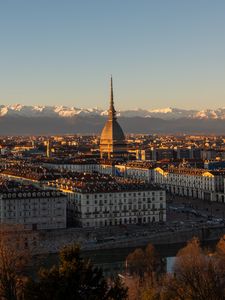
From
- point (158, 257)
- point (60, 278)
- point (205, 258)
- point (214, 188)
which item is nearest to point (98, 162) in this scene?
point (214, 188)

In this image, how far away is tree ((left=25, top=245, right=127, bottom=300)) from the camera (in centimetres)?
1502

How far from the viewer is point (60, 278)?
598 inches

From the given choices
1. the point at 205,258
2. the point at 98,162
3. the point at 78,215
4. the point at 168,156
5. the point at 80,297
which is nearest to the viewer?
the point at 80,297

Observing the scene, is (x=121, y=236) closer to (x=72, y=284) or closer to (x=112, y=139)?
(x=72, y=284)

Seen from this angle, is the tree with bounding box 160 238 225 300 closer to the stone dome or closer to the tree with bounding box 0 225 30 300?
the tree with bounding box 0 225 30 300

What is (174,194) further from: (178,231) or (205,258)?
(205,258)

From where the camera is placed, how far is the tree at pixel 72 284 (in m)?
15.0

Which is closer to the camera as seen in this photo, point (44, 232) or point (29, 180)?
point (44, 232)

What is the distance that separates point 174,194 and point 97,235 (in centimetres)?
2436

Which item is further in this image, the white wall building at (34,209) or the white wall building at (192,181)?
the white wall building at (192,181)

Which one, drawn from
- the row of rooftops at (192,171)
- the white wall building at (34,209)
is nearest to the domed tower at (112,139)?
the row of rooftops at (192,171)

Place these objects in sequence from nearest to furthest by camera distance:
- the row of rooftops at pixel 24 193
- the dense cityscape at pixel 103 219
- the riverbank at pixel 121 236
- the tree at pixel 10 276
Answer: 1. the tree at pixel 10 276
2. the dense cityscape at pixel 103 219
3. the riverbank at pixel 121 236
4. the row of rooftops at pixel 24 193

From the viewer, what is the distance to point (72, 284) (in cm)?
1516

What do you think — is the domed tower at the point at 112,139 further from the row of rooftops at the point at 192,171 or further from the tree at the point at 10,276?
the tree at the point at 10,276
